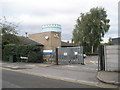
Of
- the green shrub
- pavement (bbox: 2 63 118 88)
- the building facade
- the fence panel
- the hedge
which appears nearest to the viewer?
pavement (bbox: 2 63 118 88)

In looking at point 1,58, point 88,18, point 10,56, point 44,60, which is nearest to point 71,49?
point 44,60

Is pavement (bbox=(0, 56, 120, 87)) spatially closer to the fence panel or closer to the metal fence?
the metal fence

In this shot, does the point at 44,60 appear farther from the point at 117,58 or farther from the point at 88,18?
the point at 88,18

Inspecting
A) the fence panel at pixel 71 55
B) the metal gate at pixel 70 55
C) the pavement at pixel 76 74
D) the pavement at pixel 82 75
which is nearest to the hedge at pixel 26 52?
the metal gate at pixel 70 55

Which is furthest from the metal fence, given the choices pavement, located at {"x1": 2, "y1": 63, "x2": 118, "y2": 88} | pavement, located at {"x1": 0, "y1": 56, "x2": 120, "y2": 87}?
pavement, located at {"x1": 2, "y1": 63, "x2": 118, "y2": 88}

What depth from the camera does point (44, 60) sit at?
1794 centimetres

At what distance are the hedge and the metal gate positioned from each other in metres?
2.27

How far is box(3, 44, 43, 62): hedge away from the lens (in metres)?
17.8

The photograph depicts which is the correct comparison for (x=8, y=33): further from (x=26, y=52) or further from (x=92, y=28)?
(x=92, y=28)

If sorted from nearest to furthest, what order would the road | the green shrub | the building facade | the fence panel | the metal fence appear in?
the road, the metal fence, the fence panel, the green shrub, the building facade

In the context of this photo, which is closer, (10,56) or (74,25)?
(10,56)

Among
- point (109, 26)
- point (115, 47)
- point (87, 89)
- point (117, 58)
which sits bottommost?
point (87, 89)

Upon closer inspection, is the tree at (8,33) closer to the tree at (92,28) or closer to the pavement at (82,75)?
the pavement at (82,75)

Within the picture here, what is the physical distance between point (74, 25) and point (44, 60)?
109 feet
